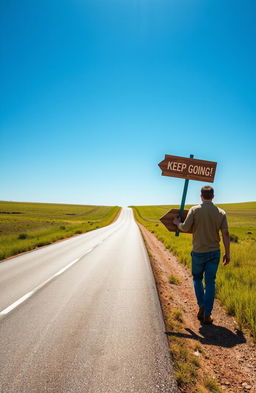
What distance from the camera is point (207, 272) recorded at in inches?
166

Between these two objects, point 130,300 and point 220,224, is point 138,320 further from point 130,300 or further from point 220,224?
point 220,224

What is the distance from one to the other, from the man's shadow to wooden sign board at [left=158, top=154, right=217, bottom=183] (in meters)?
2.79

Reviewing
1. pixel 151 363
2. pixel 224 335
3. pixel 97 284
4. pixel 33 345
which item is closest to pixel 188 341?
pixel 224 335

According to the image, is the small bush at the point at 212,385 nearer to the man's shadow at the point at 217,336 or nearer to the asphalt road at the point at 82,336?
the asphalt road at the point at 82,336

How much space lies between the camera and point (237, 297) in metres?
4.73

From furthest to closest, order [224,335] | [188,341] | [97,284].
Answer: [97,284], [224,335], [188,341]

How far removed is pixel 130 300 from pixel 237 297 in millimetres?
2322

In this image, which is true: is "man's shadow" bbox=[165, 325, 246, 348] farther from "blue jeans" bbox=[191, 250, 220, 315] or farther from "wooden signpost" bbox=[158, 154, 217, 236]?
"wooden signpost" bbox=[158, 154, 217, 236]

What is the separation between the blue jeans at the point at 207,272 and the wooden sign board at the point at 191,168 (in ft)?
4.94

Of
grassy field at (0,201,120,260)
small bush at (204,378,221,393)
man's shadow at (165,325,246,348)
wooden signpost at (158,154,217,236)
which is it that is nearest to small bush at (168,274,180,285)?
man's shadow at (165,325,246,348)

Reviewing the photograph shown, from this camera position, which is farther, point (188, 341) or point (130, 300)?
point (130, 300)

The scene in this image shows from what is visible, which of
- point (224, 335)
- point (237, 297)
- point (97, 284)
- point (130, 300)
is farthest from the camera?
point (97, 284)

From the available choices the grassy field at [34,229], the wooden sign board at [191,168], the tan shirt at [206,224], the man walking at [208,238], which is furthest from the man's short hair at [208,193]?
the grassy field at [34,229]

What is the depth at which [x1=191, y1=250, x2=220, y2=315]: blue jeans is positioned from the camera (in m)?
4.14
